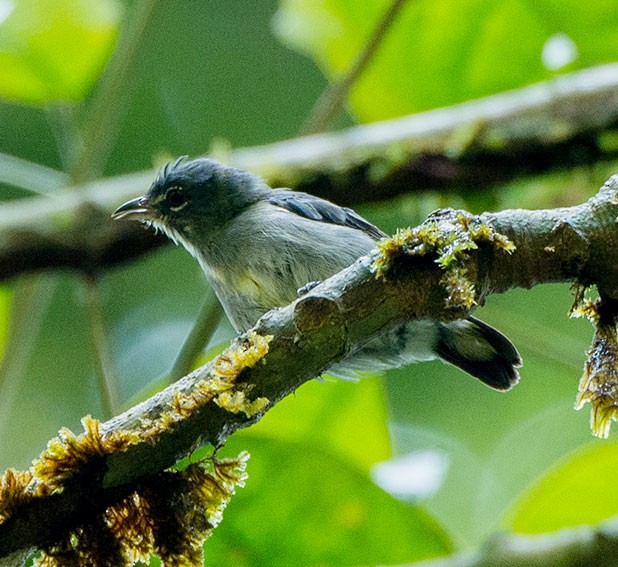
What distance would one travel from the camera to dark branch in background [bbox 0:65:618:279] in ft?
14.9

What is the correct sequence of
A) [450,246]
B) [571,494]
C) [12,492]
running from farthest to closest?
[571,494] → [450,246] → [12,492]

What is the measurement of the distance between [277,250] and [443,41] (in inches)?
67.7

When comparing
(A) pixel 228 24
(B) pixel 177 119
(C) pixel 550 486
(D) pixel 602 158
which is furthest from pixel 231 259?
(A) pixel 228 24

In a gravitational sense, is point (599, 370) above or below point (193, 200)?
below

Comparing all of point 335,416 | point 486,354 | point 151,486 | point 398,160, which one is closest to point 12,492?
point 151,486

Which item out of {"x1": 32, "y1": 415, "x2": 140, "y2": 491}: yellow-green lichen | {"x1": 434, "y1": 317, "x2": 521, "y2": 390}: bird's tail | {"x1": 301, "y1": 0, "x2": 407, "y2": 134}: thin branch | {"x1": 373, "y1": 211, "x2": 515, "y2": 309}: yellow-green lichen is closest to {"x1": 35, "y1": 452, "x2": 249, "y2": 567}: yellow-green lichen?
{"x1": 32, "y1": 415, "x2": 140, "y2": 491}: yellow-green lichen

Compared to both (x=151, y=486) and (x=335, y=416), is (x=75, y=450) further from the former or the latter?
(x=335, y=416)

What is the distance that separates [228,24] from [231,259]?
21.0 feet

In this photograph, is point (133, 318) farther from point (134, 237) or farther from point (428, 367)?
point (134, 237)

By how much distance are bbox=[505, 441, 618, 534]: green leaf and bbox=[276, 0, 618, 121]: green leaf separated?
2077mm

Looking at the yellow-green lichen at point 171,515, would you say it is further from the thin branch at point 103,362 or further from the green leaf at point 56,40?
the green leaf at point 56,40

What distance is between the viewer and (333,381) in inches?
147

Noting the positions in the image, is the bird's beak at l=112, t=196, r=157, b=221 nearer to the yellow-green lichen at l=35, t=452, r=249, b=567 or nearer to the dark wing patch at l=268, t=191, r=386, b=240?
the dark wing patch at l=268, t=191, r=386, b=240

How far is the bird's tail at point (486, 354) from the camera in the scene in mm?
3188
